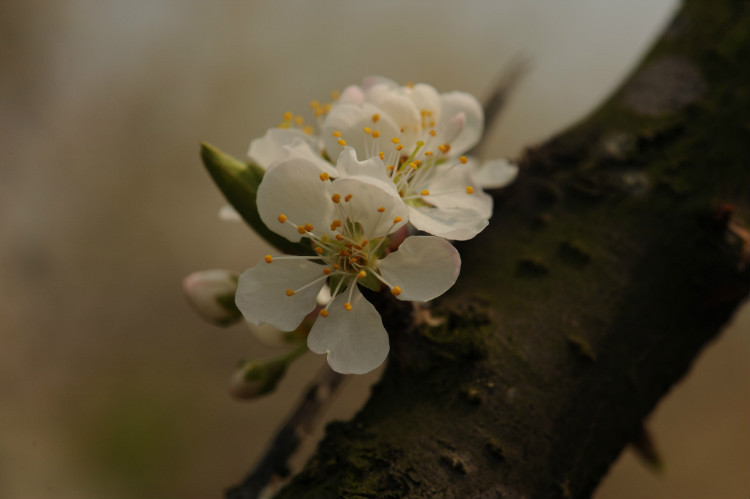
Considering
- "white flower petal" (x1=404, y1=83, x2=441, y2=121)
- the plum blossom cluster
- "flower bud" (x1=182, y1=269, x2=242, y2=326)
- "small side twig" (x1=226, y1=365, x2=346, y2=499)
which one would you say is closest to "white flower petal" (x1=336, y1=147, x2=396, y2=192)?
the plum blossom cluster

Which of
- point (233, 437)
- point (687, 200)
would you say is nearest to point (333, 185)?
point (687, 200)

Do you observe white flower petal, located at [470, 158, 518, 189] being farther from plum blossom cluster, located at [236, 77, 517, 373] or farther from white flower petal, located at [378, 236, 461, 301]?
white flower petal, located at [378, 236, 461, 301]

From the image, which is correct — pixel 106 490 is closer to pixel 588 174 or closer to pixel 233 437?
pixel 233 437

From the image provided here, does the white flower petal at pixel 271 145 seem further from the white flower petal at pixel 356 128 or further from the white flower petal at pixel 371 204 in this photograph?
the white flower petal at pixel 371 204

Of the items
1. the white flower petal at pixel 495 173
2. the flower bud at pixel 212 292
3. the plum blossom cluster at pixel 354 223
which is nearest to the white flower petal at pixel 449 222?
the plum blossom cluster at pixel 354 223

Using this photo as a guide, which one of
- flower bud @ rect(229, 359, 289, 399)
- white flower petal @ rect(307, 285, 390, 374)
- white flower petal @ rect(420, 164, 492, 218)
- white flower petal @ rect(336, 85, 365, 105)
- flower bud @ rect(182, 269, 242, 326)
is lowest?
flower bud @ rect(229, 359, 289, 399)

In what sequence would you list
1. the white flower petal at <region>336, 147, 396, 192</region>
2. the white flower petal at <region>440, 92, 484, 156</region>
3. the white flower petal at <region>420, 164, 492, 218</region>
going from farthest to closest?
the white flower petal at <region>440, 92, 484, 156</region>, the white flower petal at <region>420, 164, 492, 218</region>, the white flower petal at <region>336, 147, 396, 192</region>

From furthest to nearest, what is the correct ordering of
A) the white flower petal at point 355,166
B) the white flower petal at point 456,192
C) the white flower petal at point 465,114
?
the white flower petal at point 465,114 < the white flower petal at point 456,192 < the white flower petal at point 355,166
